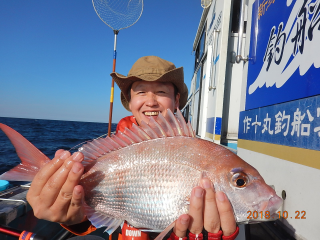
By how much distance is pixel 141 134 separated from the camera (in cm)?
Result: 156

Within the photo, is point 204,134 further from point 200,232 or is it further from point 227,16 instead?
point 200,232

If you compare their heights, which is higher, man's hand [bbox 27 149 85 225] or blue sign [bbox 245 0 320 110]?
blue sign [bbox 245 0 320 110]

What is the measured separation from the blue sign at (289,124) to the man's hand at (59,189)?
1.53m

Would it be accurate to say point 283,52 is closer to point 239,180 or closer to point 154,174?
point 239,180

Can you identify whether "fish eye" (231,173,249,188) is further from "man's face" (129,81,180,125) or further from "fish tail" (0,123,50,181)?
"fish tail" (0,123,50,181)

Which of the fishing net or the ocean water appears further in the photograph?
the ocean water

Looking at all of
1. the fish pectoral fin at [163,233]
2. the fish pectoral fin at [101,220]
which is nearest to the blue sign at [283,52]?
the fish pectoral fin at [163,233]

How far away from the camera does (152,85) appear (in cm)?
224

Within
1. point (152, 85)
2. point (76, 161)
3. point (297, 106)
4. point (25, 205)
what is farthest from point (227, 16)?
point (25, 205)

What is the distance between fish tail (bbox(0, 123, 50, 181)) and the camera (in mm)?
1422

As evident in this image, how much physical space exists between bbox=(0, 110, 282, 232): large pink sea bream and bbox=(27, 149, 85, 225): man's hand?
0.10m

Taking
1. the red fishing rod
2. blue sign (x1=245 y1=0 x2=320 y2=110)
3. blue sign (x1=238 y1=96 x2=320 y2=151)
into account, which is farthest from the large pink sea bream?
blue sign (x1=245 y1=0 x2=320 y2=110)

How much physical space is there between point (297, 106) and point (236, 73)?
230 cm

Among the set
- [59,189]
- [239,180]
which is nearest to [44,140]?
[59,189]
